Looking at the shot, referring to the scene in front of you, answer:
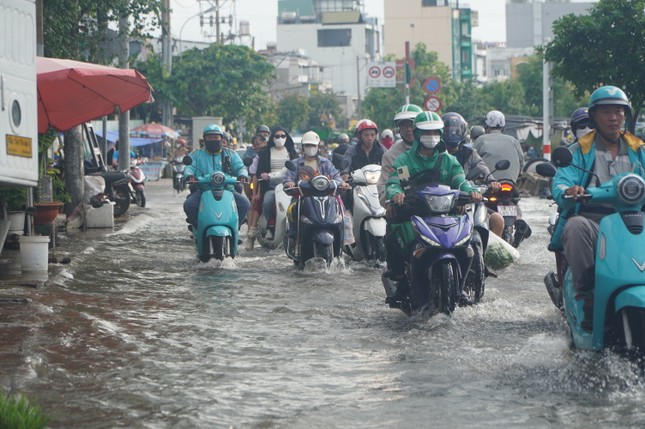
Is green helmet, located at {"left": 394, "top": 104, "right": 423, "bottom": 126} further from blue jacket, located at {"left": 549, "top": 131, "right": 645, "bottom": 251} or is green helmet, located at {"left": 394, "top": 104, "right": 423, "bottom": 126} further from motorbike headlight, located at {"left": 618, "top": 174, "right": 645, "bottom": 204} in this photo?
motorbike headlight, located at {"left": 618, "top": 174, "right": 645, "bottom": 204}

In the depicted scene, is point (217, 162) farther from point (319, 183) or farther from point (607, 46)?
point (607, 46)

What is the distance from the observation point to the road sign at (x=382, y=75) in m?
64.4

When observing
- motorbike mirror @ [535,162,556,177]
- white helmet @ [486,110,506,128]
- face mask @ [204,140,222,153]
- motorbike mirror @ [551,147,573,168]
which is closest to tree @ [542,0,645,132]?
white helmet @ [486,110,506,128]

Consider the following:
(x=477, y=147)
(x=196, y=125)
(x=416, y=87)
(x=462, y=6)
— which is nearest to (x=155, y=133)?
(x=196, y=125)

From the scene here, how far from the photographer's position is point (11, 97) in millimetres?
8805

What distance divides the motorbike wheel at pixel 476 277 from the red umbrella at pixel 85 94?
6.02m

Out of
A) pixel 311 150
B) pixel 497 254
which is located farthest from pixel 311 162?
pixel 497 254

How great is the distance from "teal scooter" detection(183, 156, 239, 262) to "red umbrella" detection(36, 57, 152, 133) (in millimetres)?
1971

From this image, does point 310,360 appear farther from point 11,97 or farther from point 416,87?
point 416,87

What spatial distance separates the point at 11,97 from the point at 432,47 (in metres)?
119

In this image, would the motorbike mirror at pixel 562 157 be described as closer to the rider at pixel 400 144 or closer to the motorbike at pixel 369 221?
the rider at pixel 400 144

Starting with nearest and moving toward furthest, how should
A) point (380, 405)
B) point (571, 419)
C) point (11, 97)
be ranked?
1. point (571, 419)
2. point (380, 405)
3. point (11, 97)

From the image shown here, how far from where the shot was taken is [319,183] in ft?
41.7

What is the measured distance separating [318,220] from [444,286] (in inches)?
→ 161
